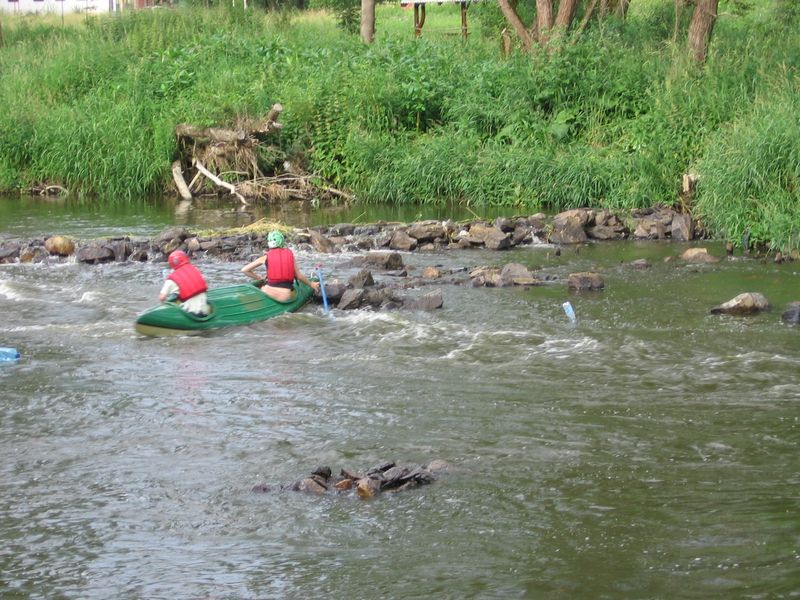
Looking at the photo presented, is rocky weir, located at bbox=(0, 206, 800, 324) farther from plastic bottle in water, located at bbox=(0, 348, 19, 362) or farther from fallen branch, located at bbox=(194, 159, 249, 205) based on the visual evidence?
plastic bottle in water, located at bbox=(0, 348, 19, 362)

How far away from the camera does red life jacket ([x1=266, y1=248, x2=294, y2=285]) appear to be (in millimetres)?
13742

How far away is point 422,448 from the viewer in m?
9.16

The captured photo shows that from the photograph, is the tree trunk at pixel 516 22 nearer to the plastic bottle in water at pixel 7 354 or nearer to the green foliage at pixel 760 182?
the green foliage at pixel 760 182

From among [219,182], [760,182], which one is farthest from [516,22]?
[760,182]

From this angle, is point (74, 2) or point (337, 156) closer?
point (337, 156)

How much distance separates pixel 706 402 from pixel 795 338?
255 cm

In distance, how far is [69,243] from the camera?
18.2 metres

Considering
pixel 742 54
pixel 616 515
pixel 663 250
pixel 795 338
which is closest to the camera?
pixel 616 515

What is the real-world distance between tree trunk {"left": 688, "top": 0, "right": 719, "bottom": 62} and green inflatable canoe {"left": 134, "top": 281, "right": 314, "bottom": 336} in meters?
12.2

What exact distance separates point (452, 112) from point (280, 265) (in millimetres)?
10703

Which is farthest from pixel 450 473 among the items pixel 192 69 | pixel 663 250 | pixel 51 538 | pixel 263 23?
pixel 263 23

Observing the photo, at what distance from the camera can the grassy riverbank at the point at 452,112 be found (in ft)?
61.5

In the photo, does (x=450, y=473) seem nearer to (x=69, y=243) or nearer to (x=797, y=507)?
(x=797, y=507)

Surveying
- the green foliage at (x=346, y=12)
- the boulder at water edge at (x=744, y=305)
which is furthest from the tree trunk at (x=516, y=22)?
the boulder at water edge at (x=744, y=305)
